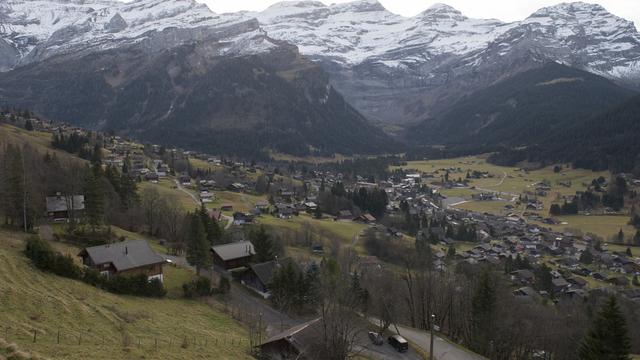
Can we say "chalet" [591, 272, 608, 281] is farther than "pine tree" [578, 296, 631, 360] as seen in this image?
Yes

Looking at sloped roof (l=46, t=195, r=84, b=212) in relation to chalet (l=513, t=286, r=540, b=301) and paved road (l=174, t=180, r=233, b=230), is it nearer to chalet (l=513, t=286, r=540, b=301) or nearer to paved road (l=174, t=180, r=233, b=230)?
paved road (l=174, t=180, r=233, b=230)

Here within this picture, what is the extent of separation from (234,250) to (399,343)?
2744cm

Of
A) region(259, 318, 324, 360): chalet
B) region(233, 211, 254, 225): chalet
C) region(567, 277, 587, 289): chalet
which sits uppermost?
region(259, 318, 324, 360): chalet

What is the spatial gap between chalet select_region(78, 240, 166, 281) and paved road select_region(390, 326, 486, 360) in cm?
2437

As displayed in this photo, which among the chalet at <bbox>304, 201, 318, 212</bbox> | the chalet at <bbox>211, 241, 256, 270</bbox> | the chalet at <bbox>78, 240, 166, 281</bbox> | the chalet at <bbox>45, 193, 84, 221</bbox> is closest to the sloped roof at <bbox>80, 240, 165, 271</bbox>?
the chalet at <bbox>78, 240, 166, 281</bbox>

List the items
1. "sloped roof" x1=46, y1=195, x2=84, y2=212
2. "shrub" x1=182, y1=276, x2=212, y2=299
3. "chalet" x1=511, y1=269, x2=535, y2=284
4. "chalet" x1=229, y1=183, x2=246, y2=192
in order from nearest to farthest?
"shrub" x1=182, y1=276, x2=212, y2=299
"sloped roof" x1=46, y1=195, x2=84, y2=212
"chalet" x1=511, y1=269, x2=535, y2=284
"chalet" x1=229, y1=183, x2=246, y2=192

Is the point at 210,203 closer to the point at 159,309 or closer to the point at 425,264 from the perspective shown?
the point at 425,264

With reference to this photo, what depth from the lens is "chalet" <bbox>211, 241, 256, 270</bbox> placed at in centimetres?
6556

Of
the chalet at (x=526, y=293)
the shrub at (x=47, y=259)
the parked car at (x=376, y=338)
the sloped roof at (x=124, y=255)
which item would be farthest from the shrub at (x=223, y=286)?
the chalet at (x=526, y=293)

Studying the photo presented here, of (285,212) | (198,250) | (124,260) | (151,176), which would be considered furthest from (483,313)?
(151,176)

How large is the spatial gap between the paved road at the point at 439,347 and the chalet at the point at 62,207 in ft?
140

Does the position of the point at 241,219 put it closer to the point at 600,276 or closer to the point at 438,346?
the point at 438,346

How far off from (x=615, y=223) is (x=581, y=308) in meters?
99.5

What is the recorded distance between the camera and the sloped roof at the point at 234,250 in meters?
66.0
